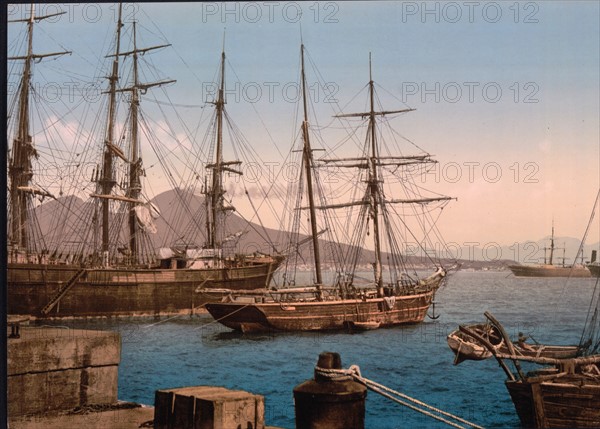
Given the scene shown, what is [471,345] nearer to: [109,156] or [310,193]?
[310,193]

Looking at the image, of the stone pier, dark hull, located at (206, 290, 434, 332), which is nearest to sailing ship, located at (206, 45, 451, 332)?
dark hull, located at (206, 290, 434, 332)

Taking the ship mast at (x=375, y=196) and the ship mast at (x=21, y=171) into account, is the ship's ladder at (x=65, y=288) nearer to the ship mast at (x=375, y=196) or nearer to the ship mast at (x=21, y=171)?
the ship mast at (x=21, y=171)

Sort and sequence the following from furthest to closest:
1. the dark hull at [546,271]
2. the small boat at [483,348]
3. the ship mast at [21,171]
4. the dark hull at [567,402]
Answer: the dark hull at [546,271]
the ship mast at [21,171]
the small boat at [483,348]
the dark hull at [567,402]

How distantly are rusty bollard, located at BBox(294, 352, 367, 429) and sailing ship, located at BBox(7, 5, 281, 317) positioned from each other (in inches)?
1154

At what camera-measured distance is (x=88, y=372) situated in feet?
23.4

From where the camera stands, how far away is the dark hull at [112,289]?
1399 inches

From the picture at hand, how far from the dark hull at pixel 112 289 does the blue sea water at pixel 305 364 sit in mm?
845

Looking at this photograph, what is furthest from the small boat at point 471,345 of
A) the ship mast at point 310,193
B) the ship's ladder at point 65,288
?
the ship's ladder at point 65,288

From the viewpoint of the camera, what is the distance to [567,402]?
464 inches

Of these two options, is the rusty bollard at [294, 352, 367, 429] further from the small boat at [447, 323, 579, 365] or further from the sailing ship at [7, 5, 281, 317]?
the sailing ship at [7, 5, 281, 317]

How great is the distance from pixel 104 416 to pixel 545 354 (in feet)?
41.2

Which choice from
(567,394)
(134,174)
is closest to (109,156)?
(134,174)

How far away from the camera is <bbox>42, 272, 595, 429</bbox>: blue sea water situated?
1822cm

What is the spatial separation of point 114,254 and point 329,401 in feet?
124
